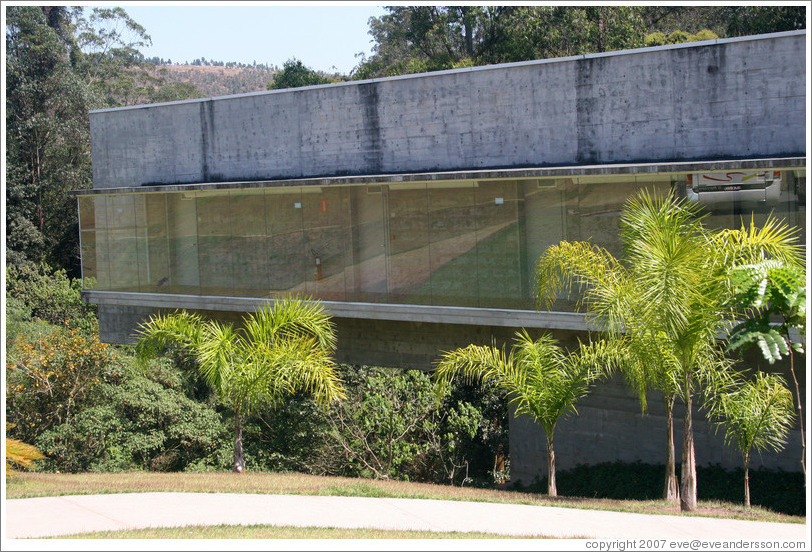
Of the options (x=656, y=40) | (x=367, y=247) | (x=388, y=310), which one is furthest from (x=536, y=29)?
(x=388, y=310)

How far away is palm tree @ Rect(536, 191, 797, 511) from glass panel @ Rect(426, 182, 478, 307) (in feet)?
8.10

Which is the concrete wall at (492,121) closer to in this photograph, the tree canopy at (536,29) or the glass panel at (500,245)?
the glass panel at (500,245)

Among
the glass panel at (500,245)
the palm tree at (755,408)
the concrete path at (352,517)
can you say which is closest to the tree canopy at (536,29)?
the glass panel at (500,245)

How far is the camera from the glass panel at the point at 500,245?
45.7 feet

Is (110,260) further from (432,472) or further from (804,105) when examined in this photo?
(804,105)

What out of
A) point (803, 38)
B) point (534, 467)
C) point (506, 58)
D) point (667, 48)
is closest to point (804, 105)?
point (803, 38)

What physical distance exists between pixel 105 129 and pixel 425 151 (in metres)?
9.14

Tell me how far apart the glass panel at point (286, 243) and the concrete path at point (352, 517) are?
5.47m

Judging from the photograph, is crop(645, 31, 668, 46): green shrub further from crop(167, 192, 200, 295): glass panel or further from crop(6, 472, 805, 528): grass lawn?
crop(6, 472, 805, 528): grass lawn

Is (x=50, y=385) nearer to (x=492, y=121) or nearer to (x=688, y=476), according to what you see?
(x=492, y=121)

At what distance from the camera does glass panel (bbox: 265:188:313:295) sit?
640 inches

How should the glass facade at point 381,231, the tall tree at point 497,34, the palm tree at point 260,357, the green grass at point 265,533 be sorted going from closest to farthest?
the green grass at point 265,533
the glass facade at point 381,231
the palm tree at point 260,357
the tall tree at point 497,34

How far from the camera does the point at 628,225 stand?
36.5 feet

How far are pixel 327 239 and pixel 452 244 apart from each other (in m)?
2.78
